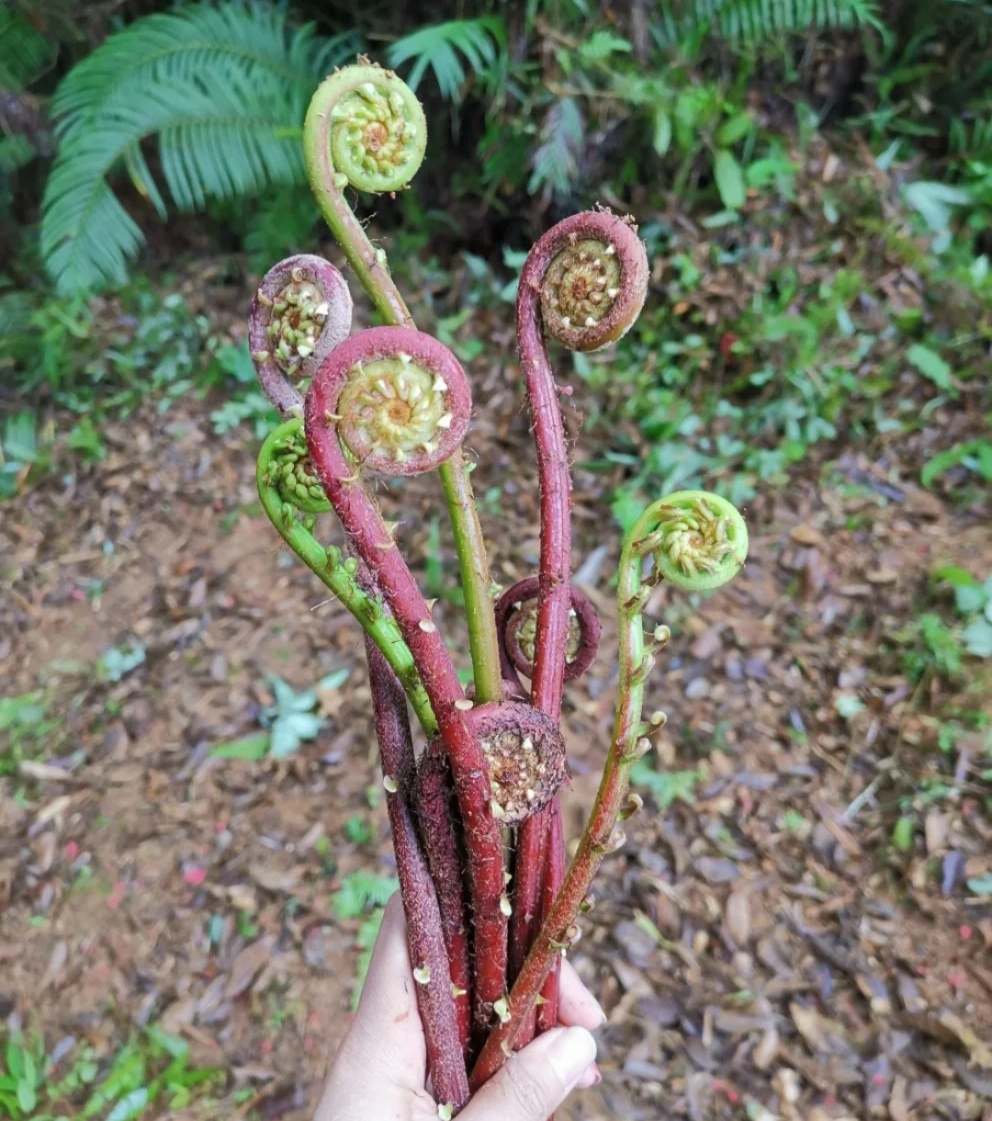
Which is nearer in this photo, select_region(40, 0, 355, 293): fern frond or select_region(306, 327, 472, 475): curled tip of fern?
select_region(306, 327, 472, 475): curled tip of fern

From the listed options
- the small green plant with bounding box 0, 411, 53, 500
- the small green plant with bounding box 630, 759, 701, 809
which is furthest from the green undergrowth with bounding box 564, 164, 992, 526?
the small green plant with bounding box 0, 411, 53, 500

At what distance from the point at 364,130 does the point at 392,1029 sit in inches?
43.9

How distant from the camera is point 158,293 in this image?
13.3 ft

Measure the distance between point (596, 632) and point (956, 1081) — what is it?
5.28ft

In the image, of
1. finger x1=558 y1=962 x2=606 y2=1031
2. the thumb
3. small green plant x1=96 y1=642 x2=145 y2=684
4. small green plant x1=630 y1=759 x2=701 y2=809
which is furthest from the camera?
small green plant x1=96 y1=642 x2=145 y2=684

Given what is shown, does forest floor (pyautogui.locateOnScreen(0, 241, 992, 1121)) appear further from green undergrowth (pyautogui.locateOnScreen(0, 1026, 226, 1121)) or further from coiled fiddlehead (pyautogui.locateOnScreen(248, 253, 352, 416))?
coiled fiddlehead (pyautogui.locateOnScreen(248, 253, 352, 416))

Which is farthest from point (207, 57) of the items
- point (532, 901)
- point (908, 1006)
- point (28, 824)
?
point (908, 1006)

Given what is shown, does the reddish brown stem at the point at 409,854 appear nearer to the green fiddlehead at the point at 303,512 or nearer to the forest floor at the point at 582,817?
the green fiddlehead at the point at 303,512

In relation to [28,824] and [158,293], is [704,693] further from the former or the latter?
[158,293]

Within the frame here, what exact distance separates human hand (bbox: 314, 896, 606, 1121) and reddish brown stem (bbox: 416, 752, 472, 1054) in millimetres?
80

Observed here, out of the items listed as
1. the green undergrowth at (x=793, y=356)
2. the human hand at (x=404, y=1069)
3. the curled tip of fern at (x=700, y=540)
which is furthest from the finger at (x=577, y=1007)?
the green undergrowth at (x=793, y=356)

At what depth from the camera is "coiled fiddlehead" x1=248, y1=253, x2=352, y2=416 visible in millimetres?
954

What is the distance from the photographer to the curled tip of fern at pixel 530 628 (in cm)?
113

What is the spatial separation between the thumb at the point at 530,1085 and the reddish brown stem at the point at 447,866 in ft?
0.26
